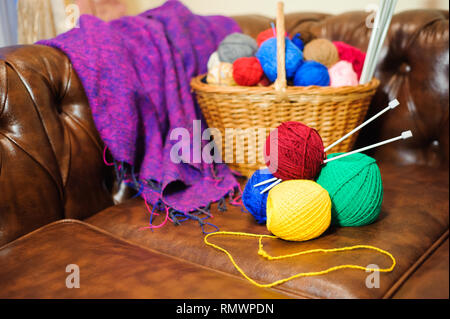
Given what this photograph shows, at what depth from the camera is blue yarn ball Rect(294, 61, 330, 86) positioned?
0.99m

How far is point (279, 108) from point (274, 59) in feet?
0.42

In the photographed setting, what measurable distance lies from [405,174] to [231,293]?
0.69 metres

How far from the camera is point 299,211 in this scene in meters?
0.73

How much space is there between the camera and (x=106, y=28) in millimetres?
1067

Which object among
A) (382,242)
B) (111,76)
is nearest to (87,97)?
(111,76)

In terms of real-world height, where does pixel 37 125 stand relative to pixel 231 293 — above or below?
above

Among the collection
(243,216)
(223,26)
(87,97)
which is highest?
(223,26)

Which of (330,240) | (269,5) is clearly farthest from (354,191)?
(269,5)

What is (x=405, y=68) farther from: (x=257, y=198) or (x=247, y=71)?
(x=257, y=198)

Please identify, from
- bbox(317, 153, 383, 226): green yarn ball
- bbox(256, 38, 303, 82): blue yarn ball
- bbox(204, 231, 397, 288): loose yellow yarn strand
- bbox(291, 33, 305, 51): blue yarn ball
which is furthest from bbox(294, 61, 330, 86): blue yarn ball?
bbox(204, 231, 397, 288): loose yellow yarn strand

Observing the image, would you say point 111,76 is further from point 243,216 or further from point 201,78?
point 243,216

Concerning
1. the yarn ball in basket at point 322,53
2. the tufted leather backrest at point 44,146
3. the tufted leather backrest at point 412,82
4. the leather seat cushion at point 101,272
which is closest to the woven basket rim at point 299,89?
the yarn ball in basket at point 322,53
